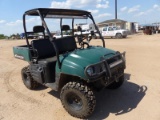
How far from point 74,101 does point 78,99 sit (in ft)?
0.46

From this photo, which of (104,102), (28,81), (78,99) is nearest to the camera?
(78,99)

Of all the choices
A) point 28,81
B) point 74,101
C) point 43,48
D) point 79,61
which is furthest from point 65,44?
point 74,101

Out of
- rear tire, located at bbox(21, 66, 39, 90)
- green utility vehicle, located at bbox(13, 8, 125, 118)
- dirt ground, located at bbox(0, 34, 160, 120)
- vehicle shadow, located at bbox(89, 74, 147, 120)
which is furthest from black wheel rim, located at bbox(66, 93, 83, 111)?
rear tire, located at bbox(21, 66, 39, 90)

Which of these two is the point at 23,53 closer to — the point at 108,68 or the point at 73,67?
the point at 73,67

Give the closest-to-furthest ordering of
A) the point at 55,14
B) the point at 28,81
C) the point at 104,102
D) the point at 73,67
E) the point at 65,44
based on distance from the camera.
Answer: the point at 73,67 → the point at 104,102 → the point at 55,14 → the point at 65,44 → the point at 28,81

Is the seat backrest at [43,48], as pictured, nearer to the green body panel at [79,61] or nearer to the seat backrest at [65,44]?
the seat backrest at [65,44]

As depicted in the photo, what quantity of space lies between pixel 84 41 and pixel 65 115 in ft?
6.63

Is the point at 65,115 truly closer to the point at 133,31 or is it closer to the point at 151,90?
the point at 151,90

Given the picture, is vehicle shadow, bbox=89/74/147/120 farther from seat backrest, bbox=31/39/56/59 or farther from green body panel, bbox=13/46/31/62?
green body panel, bbox=13/46/31/62

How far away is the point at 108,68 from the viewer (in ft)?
13.3

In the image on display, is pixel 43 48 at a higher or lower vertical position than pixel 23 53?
higher

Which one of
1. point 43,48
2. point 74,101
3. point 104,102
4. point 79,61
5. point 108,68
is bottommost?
point 104,102

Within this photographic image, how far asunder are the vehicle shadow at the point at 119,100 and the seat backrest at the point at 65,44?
1457mm

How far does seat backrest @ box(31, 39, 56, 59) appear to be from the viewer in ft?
16.7
